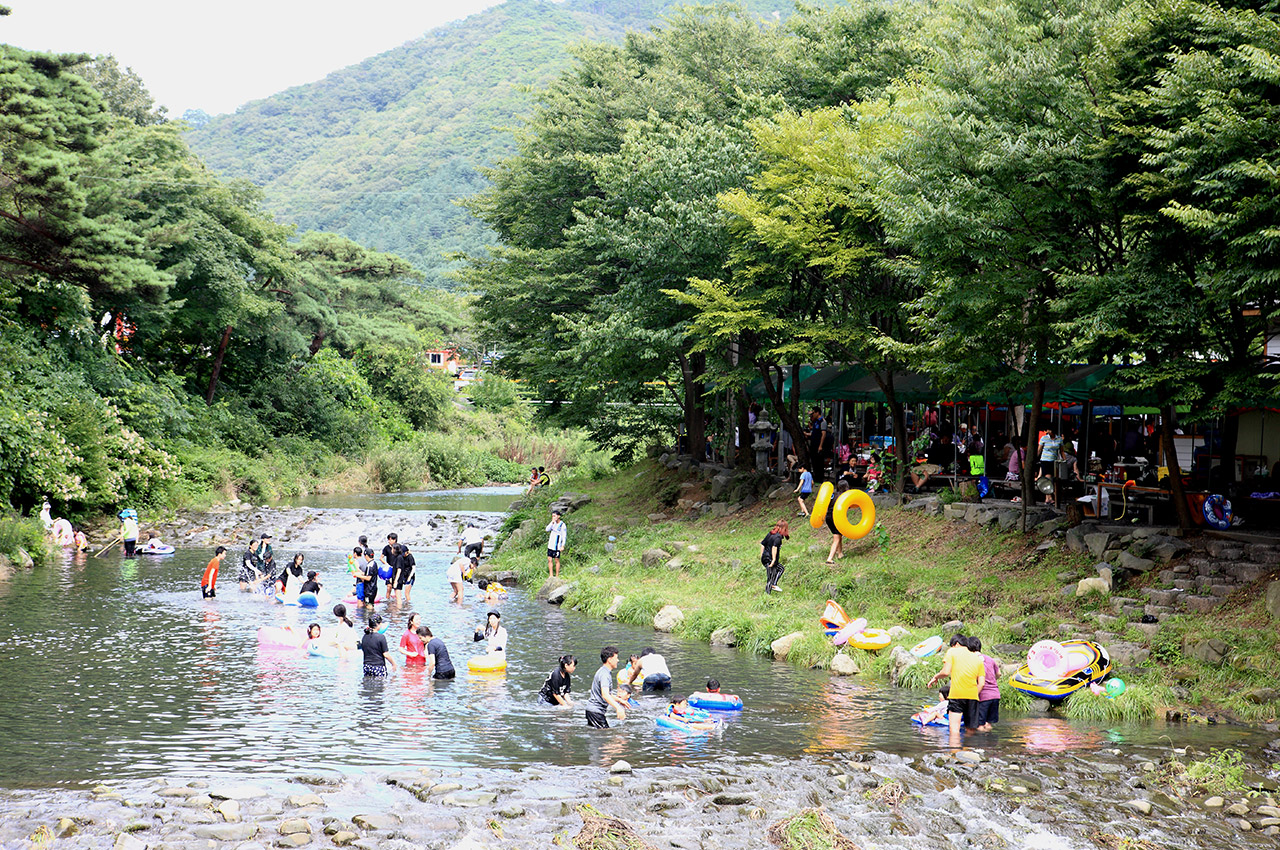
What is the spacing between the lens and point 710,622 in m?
20.0

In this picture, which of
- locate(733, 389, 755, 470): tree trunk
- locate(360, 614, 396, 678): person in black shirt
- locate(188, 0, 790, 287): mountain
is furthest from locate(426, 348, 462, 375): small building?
locate(360, 614, 396, 678): person in black shirt

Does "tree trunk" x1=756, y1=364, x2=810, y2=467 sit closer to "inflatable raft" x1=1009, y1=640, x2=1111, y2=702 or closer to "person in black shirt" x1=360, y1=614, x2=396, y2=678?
"inflatable raft" x1=1009, y1=640, x2=1111, y2=702

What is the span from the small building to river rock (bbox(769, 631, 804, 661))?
6999 cm

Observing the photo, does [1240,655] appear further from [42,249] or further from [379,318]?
[379,318]

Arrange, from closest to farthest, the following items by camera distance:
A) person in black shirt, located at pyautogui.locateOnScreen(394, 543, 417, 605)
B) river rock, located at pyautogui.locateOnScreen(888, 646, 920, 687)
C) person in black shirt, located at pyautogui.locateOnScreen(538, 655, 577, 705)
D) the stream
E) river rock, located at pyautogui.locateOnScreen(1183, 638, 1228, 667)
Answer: the stream < river rock, located at pyautogui.locateOnScreen(1183, 638, 1228, 667) < person in black shirt, located at pyautogui.locateOnScreen(538, 655, 577, 705) < river rock, located at pyautogui.locateOnScreen(888, 646, 920, 687) < person in black shirt, located at pyautogui.locateOnScreen(394, 543, 417, 605)

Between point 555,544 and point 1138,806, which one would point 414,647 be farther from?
point 1138,806

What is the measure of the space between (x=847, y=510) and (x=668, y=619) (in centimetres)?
448

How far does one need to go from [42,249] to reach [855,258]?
2073 centimetres

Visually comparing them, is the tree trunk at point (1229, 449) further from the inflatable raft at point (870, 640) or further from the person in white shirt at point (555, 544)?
the person in white shirt at point (555, 544)

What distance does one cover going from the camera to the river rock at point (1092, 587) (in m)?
A: 16.9

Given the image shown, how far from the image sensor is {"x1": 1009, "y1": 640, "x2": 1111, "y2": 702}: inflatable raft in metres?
14.8

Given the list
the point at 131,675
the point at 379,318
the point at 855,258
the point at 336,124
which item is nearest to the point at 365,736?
the point at 131,675

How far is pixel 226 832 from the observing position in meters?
9.59

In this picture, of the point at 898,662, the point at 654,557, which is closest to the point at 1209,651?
the point at 898,662
